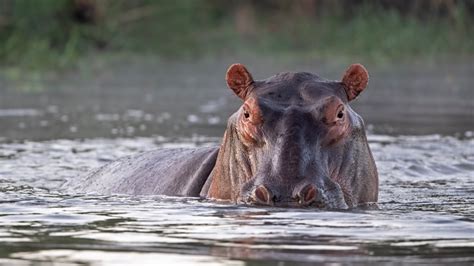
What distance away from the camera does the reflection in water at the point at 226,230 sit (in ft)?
16.2

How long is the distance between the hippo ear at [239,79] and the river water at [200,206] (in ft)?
1.94

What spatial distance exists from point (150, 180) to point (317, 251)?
2.78m

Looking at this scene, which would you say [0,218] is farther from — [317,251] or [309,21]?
[309,21]

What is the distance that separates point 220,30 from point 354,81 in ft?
52.6

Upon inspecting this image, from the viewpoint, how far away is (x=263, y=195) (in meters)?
5.96

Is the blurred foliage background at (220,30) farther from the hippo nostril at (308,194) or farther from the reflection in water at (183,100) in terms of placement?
the hippo nostril at (308,194)

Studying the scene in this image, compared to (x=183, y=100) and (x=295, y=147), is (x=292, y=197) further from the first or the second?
(x=183, y=100)

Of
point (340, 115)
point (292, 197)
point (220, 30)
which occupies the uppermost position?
point (220, 30)

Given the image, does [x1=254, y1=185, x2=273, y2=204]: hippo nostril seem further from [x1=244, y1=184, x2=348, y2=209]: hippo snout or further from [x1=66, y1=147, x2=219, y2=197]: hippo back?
[x1=66, y1=147, x2=219, y2=197]: hippo back

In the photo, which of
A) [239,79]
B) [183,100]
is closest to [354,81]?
[239,79]

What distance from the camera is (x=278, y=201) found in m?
5.94

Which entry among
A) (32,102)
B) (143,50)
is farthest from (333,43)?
(32,102)

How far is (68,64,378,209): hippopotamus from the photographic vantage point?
6016 mm

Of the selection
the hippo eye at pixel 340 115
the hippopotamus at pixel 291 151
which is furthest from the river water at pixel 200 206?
the hippo eye at pixel 340 115
